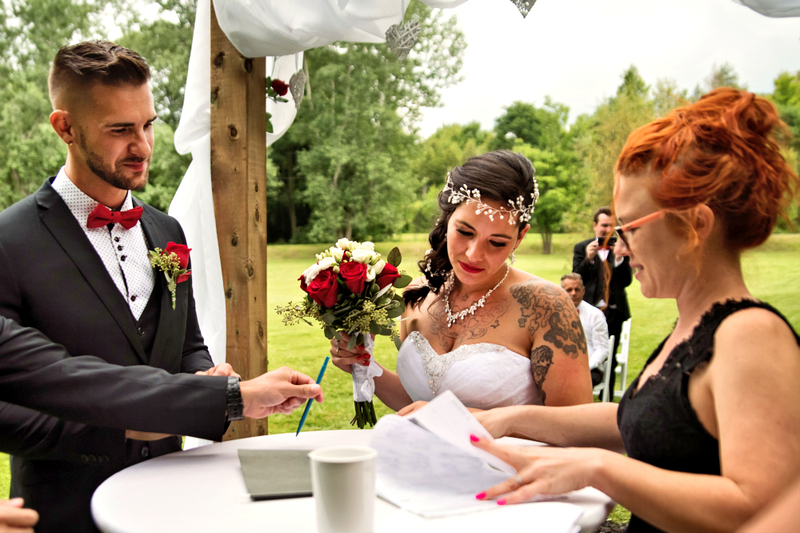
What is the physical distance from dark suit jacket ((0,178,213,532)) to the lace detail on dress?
3.21ft

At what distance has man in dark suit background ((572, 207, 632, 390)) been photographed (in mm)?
6723

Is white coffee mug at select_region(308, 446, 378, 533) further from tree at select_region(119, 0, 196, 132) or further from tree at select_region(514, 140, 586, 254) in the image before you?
tree at select_region(514, 140, 586, 254)

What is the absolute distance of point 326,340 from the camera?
54.9 feet

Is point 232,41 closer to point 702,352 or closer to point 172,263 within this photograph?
point 172,263

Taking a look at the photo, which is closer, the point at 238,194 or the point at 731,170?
the point at 731,170

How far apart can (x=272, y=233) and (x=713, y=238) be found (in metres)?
16.3

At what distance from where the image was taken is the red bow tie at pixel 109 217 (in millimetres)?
2039

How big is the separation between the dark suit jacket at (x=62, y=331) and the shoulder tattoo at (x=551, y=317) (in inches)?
52.5

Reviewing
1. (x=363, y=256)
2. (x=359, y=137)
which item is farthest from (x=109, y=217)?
(x=359, y=137)

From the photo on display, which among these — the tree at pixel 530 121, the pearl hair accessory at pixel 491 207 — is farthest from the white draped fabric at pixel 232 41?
the tree at pixel 530 121

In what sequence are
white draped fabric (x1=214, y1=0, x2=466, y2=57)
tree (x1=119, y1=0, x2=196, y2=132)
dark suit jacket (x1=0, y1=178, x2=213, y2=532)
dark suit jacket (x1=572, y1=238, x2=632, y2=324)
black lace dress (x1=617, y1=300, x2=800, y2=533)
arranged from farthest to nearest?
tree (x1=119, y1=0, x2=196, y2=132)
dark suit jacket (x1=572, y1=238, x2=632, y2=324)
white draped fabric (x1=214, y1=0, x2=466, y2=57)
dark suit jacket (x1=0, y1=178, x2=213, y2=532)
black lace dress (x1=617, y1=300, x2=800, y2=533)

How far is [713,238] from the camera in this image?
1322mm

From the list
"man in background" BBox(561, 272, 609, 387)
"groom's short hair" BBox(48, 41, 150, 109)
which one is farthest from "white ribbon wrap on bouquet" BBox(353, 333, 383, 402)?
"man in background" BBox(561, 272, 609, 387)

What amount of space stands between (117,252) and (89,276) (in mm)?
177
